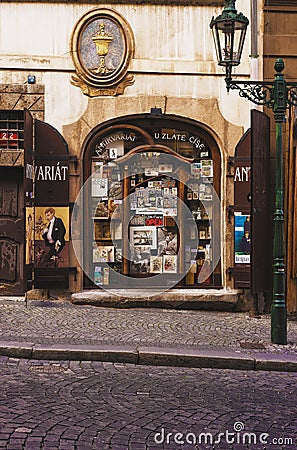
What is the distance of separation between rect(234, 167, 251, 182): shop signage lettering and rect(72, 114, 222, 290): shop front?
381 mm

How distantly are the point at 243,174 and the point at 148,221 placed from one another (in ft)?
5.73

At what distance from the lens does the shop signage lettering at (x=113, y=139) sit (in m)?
12.3

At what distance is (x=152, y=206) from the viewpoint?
12367 mm

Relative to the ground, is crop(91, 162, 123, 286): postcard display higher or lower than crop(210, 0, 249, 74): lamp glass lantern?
lower

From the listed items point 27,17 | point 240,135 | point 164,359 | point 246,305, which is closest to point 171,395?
point 164,359

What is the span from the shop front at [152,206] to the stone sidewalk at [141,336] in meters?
0.69

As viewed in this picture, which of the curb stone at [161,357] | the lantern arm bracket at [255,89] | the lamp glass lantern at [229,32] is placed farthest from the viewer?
the lantern arm bracket at [255,89]

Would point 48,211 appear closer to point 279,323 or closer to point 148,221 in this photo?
point 148,221

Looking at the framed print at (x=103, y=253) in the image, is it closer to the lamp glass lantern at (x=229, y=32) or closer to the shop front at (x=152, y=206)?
the shop front at (x=152, y=206)

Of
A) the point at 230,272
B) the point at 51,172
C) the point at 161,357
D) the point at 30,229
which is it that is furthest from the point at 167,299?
the point at 161,357

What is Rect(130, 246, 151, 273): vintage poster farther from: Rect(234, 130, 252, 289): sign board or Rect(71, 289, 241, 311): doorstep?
Rect(234, 130, 252, 289): sign board

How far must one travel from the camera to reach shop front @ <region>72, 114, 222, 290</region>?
12266 mm

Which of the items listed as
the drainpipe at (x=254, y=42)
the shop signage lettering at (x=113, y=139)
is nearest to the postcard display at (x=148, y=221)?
the shop signage lettering at (x=113, y=139)

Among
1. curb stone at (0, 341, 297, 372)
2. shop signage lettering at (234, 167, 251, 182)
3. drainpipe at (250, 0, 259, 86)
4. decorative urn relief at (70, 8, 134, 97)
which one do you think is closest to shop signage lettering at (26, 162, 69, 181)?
decorative urn relief at (70, 8, 134, 97)
